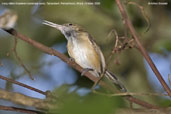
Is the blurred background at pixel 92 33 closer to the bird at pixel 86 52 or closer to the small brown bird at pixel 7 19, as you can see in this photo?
the bird at pixel 86 52

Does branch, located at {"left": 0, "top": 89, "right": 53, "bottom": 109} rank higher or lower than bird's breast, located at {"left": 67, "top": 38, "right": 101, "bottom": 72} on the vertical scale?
higher

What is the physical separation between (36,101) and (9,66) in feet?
7.17

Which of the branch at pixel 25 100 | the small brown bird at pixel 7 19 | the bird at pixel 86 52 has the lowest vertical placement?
the bird at pixel 86 52

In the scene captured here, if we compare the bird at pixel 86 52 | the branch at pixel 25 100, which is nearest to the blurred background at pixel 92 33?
the bird at pixel 86 52

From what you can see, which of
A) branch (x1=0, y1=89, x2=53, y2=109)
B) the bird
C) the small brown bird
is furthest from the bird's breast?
the small brown bird

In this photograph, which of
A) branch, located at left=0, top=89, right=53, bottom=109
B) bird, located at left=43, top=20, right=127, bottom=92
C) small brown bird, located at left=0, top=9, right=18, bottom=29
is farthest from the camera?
bird, located at left=43, top=20, right=127, bottom=92

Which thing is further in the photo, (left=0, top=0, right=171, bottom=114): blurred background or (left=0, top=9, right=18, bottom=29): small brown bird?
(left=0, top=0, right=171, bottom=114): blurred background

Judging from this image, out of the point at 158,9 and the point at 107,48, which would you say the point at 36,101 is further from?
the point at 158,9

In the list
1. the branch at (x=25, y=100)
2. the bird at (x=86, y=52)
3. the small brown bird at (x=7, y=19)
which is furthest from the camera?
the bird at (x=86, y=52)

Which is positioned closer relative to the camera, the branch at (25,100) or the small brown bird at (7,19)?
the small brown bird at (7,19)

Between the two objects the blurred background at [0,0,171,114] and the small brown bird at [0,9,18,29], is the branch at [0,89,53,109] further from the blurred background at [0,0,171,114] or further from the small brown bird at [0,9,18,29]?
the blurred background at [0,0,171,114]

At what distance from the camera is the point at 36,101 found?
163cm

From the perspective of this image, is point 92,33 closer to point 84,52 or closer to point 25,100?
point 84,52

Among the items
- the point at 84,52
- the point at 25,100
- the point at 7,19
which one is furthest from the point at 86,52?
the point at 7,19
